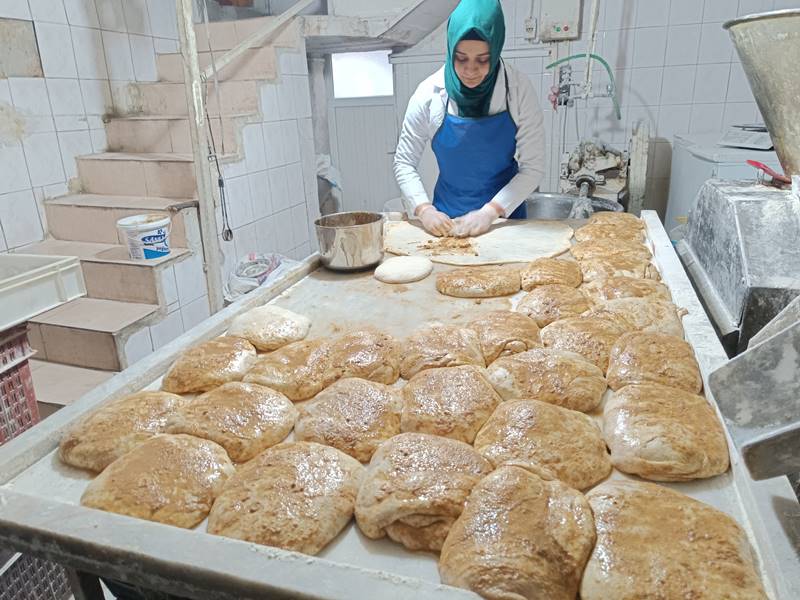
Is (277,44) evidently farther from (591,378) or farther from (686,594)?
(686,594)

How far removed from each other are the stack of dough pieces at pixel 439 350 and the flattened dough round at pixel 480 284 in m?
0.31

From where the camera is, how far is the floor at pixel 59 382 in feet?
8.52

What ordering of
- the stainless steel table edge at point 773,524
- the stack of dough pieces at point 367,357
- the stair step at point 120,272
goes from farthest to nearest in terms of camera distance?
the stair step at point 120,272, the stack of dough pieces at point 367,357, the stainless steel table edge at point 773,524

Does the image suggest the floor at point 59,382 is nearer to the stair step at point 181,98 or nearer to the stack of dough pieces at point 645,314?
the stair step at point 181,98

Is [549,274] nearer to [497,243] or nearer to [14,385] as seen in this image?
[497,243]

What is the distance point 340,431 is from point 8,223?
285 centimetres

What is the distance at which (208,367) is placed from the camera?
1231 millimetres

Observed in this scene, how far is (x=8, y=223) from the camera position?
116 inches

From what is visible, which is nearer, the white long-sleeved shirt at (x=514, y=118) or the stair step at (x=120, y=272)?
the white long-sleeved shirt at (x=514, y=118)

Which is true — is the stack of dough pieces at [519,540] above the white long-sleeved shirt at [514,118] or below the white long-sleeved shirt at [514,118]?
below

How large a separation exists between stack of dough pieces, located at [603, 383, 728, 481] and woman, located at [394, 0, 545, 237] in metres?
1.27

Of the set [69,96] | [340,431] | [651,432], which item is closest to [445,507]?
[340,431]

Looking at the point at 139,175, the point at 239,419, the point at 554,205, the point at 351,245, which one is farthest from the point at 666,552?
the point at 139,175

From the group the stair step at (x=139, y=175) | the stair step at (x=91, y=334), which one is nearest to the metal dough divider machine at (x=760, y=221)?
the stair step at (x=91, y=334)
